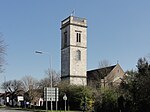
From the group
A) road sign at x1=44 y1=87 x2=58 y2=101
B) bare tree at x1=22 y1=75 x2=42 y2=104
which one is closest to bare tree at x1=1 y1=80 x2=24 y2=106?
bare tree at x1=22 y1=75 x2=42 y2=104

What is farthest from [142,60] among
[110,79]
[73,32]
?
[73,32]

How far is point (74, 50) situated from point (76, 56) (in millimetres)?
1920

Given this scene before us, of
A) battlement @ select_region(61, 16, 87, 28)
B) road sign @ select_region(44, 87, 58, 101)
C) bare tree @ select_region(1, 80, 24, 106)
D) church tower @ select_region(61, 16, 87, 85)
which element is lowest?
road sign @ select_region(44, 87, 58, 101)

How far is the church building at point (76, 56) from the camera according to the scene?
309 ft

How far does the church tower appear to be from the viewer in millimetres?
94375

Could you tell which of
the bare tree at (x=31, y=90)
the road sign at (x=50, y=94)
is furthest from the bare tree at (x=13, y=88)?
the road sign at (x=50, y=94)

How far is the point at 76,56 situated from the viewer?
9600cm

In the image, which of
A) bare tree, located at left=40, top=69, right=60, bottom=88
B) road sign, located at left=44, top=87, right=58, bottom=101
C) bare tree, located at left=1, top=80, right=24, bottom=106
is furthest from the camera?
bare tree, located at left=1, top=80, right=24, bottom=106

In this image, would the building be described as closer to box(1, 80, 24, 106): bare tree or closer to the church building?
the church building

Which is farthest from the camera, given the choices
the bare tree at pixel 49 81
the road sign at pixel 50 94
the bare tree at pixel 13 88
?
the bare tree at pixel 13 88

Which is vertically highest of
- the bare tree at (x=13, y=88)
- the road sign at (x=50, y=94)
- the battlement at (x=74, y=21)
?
the battlement at (x=74, y=21)

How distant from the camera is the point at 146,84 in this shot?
37.2 m

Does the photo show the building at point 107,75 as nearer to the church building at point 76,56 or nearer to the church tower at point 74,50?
the church building at point 76,56

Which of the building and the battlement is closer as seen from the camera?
the building
